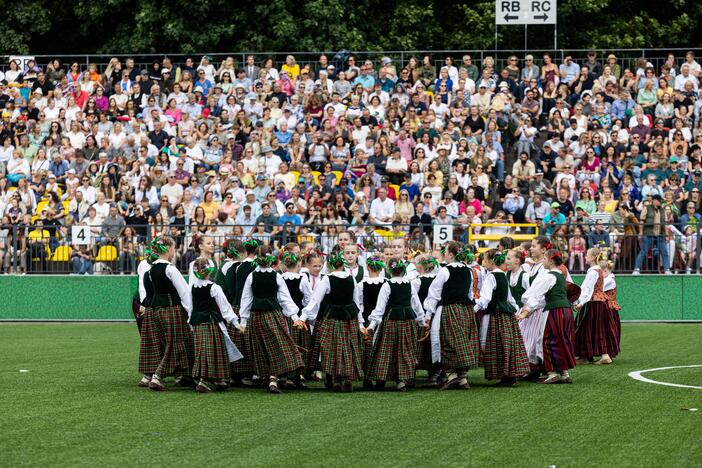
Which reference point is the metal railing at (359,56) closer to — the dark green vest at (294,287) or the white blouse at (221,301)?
the dark green vest at (294,287)

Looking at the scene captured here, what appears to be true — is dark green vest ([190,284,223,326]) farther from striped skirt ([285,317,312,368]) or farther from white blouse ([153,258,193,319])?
striped skirt ([285,317,312,368])

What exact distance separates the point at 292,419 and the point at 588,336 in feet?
22.4

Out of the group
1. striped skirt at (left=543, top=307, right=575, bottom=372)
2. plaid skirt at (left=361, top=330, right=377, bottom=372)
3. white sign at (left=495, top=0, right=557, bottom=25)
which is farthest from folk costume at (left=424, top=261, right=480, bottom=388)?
white sign at (left=495, top=0, right=557, bottom=25)

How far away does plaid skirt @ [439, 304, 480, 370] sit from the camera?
12.7m

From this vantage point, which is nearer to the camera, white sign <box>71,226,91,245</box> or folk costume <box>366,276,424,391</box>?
folk costume <box>366,276,424,391</box>

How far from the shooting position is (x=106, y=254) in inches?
937

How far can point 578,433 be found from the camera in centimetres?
951

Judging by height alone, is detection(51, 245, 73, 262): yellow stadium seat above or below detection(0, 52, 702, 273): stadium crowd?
below

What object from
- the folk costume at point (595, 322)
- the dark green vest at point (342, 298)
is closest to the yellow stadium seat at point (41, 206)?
the folk costume at point (595, 322)

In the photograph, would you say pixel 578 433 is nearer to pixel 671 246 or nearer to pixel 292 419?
pixel 292 419

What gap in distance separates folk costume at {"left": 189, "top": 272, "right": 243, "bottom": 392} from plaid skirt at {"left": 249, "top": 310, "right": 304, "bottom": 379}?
27cm

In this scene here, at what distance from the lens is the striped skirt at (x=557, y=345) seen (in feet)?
43.5

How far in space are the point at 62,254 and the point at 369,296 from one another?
12.4 meters

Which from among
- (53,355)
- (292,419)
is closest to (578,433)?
(292,419)
